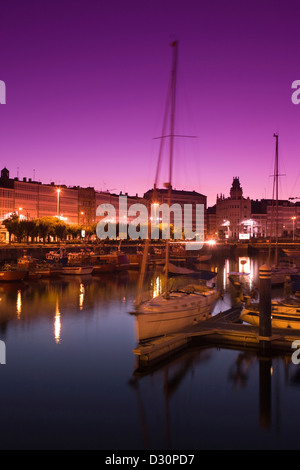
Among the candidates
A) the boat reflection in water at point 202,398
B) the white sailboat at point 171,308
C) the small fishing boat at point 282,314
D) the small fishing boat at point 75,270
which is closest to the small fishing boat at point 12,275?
the small fishing boat at point 75,270

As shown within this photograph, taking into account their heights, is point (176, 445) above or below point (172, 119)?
below

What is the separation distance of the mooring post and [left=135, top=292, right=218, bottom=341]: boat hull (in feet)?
13.8

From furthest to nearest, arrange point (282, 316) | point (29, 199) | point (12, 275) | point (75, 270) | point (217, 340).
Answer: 1. point (29, 199)
2. point (75, 270)
3. point (12, 275)
4. point (282, 316)
5. point (217, 340)

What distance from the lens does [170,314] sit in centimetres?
2200

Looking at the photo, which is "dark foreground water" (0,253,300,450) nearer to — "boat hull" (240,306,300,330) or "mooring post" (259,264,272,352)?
"mooring post" (259,264,272,352)

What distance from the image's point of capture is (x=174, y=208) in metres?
196

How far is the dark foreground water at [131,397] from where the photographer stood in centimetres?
1371

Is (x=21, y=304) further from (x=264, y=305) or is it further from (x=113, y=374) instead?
(x=264, y=305)

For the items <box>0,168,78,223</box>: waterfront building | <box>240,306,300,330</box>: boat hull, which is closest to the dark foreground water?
<box>240,306,300,330</box>: boat hull

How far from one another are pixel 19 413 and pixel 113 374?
4.83 m

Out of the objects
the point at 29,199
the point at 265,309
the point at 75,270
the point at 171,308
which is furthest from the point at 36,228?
the point at 265,309

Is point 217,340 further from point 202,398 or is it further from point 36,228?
point 36,228

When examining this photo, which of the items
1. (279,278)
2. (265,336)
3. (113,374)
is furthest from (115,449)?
(279,278)

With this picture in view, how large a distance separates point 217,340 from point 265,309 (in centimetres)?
299
